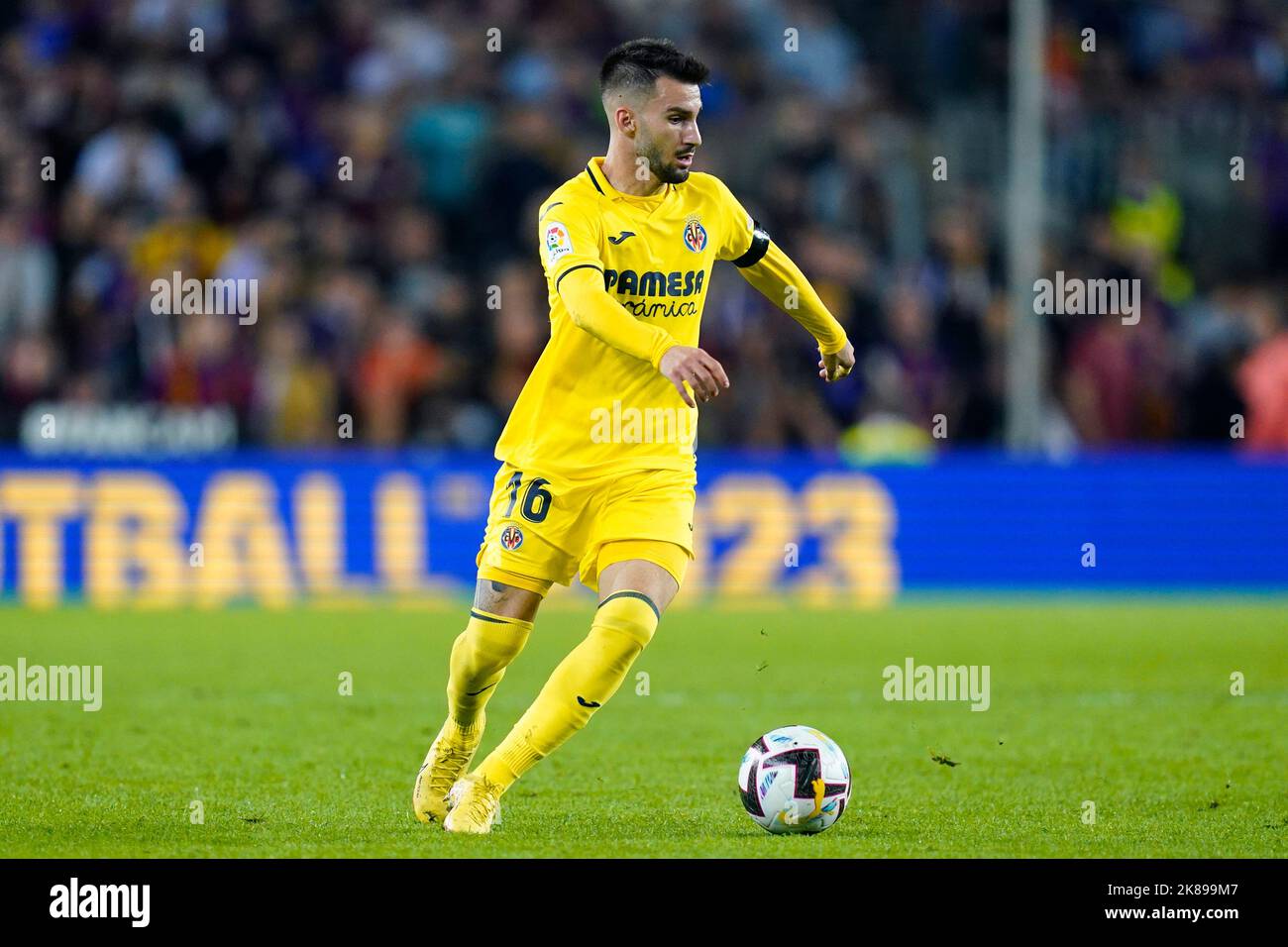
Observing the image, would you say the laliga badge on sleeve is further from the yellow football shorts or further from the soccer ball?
the soccer ball

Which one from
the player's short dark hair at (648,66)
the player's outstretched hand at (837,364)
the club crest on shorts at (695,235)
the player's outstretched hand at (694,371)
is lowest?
the player's outstretched hand at (694,371)

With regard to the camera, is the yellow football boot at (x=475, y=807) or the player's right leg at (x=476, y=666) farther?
the player's right leg at (x=476, y=666)

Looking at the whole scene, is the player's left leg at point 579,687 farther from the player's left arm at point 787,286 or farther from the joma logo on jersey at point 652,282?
the player's left arm at point 787,286

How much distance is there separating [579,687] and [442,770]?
0.79 m

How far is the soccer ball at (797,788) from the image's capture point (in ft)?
22.0

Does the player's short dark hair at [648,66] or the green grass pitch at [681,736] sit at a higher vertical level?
the player's short dark hair at [648,66]

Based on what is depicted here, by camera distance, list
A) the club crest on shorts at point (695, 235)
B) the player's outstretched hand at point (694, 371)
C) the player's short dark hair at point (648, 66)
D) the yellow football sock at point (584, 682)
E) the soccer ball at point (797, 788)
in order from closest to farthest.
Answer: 1. the player's outstretched hand at point (694, 371)
2. the yellow football sock at point (584, 682)
3. the soccer ball at point (797, 788)
4. the player's short dark hair at point (648, 66)
5. the club crest on shorts at point (695, 235)

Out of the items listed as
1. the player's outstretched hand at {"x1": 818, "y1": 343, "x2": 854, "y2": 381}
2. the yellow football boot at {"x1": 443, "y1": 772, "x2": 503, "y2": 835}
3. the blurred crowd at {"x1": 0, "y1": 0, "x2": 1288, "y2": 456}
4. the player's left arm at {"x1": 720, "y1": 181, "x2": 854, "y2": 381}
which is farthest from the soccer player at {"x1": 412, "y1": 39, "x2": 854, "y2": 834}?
the blurred crowd at {"x1": 0, "y1": 0, "x2": 1288, "y2": 456}

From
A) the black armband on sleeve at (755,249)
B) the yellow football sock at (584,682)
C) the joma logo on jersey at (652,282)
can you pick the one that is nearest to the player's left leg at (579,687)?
the yellow football sock at (584,682)

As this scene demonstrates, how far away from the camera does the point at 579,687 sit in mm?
6617

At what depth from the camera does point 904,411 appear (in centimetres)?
1733

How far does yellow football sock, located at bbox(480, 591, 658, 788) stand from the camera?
21.6ft

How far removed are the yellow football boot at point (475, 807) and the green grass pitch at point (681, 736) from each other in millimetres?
115
